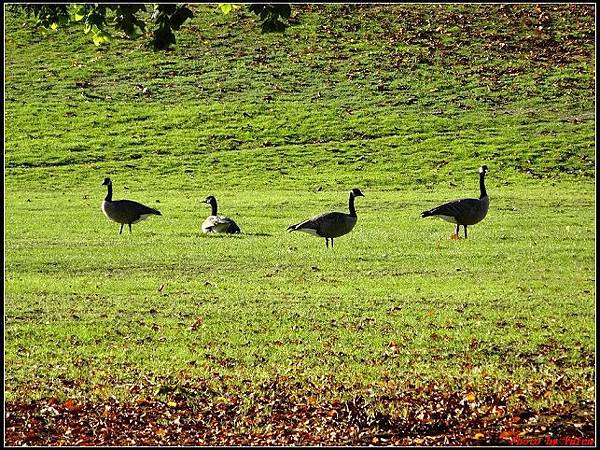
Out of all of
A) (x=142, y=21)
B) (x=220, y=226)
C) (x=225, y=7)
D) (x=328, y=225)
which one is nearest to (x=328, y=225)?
(x=328, y=225)

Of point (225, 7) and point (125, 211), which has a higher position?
point (225, 7)

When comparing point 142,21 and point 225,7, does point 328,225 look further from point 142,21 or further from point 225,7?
point 225,7

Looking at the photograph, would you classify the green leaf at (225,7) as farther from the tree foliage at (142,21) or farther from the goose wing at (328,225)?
the goose wing at (328,225)

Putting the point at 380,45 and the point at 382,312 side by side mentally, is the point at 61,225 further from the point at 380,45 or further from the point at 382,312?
the point at 380,45

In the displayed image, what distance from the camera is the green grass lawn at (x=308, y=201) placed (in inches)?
512

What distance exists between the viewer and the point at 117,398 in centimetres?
1104

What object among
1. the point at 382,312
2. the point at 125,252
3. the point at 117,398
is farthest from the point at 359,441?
the point at 125,252

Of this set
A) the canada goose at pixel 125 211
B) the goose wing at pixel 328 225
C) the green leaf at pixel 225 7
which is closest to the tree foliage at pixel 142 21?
the green leaf at pixel 225 7

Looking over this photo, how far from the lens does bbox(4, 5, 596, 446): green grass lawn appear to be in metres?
13.0

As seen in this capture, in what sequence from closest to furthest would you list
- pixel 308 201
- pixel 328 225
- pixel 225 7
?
1. pixel 225 7
2. pixel 328 225
3. pixel 308 201

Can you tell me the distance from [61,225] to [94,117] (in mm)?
24823

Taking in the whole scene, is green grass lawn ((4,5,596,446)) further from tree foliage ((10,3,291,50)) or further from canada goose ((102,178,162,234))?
tree foliage ((10,3,291,50))

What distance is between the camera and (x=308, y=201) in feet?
108

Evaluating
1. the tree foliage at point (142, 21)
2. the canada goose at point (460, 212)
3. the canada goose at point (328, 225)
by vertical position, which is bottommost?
the canada goose at point (328, 225)
